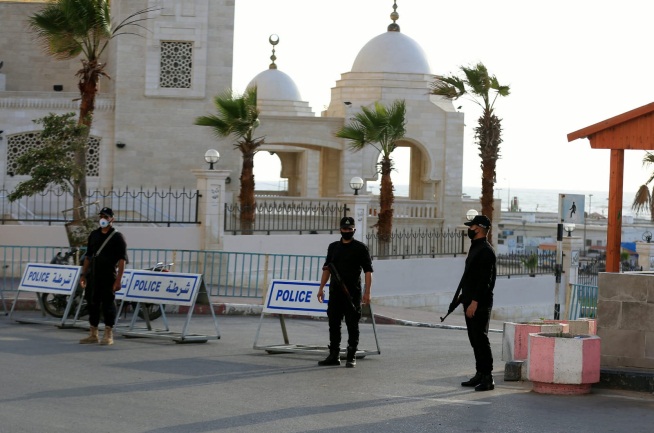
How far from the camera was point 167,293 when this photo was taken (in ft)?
49.6

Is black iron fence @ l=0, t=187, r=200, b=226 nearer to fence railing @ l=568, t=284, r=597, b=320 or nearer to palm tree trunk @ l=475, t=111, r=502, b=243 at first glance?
palm tree trunk @ l=475, t=111, r=502, b=243

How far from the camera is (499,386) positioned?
11742 mm

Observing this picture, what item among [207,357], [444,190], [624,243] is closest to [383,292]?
[444,190]

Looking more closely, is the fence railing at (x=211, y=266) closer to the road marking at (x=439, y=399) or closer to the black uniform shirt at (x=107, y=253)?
the black uniform shirt at (x=107, y=253)

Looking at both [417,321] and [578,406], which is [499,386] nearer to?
[578,406]

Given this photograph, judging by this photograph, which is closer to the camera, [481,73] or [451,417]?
[451,417]

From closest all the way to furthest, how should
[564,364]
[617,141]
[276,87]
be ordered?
[564,364]
[617,141]
[276,87]

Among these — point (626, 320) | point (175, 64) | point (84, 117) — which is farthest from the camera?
point (175, 64)

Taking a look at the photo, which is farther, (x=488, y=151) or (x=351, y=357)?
→ (x=488, y=151)

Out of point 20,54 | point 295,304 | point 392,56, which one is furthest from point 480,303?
point 392,56

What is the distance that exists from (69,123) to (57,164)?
1076 mm

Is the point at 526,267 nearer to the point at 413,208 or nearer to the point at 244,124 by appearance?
the point at 413,208

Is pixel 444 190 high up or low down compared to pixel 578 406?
up

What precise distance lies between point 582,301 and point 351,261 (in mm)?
8693
